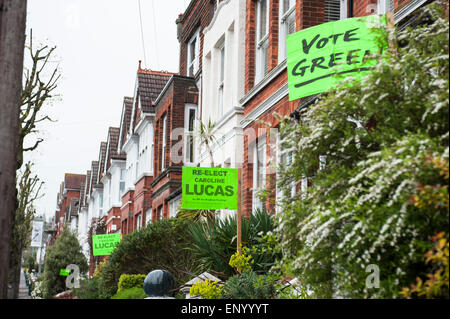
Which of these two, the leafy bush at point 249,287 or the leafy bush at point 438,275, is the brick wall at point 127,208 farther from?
the leafy bush at point 438,275

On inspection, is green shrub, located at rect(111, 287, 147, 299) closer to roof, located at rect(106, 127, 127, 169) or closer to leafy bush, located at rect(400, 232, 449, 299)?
leafy bush, located at rect(400, 232, 449, 299)

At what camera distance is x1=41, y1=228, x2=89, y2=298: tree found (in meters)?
42.0

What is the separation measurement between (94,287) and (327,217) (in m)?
20.4

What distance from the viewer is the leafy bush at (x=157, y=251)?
16797 millimetres

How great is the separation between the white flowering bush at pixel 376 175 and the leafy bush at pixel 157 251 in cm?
1050

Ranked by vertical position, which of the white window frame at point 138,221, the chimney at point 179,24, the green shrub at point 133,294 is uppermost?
the chimney at point 179,24

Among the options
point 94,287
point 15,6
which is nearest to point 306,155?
point 15,6

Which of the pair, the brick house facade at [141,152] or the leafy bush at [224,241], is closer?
the leafy bush at [224,241]

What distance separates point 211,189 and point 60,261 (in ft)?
116

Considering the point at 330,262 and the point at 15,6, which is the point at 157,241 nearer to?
the point at 15,6

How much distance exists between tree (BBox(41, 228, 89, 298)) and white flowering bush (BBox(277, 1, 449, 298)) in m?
38.0

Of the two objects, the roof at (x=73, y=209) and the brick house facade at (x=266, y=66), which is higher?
the roof at (x=73, y=209)

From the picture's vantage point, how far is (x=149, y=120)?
104 ft

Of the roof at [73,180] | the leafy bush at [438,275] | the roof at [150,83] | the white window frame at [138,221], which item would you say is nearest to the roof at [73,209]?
the roof at [73,180]
